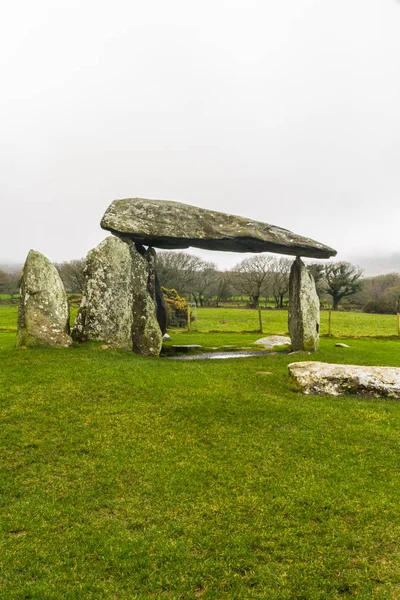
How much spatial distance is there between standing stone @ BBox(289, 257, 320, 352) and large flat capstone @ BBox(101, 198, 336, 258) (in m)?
1.19

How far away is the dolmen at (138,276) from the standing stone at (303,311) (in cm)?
4

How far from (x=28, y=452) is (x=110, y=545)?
8.31 ft

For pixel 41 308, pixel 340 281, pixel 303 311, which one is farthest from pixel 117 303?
pixel 340 281

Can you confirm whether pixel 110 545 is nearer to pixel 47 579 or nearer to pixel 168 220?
pixel 47 579

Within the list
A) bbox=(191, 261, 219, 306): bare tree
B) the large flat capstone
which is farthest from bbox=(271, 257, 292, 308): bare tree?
the large flat capstone

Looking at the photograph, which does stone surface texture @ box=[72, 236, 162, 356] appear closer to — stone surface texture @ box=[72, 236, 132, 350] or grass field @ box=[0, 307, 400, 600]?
stone surface texture @ box=[72, 236, 132, 350]

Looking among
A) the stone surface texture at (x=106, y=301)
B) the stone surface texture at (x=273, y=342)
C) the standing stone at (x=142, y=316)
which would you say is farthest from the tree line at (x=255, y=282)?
the stone surface texture at (x=106, y=301)

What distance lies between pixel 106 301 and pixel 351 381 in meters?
7.74

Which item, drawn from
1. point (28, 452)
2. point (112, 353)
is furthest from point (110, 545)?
point (112, 353)

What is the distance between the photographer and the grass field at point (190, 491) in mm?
3637

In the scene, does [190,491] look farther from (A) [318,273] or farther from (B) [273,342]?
(A) [318,273]

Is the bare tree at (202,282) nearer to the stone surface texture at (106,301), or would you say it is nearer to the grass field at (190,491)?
the stone surface texture at (106,301)

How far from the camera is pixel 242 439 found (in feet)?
21.6

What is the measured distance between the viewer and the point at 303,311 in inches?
618
